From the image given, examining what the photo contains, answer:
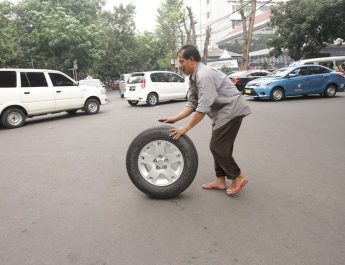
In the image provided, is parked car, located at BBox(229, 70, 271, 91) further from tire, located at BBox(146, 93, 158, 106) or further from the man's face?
the man's face

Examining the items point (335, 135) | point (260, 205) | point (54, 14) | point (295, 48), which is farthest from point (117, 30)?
point (260, 205)


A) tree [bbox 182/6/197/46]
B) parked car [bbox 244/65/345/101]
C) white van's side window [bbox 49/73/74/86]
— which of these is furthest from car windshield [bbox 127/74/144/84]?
tree [bbox 182/6/197/46]

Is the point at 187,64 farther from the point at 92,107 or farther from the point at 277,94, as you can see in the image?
the point at 277,94

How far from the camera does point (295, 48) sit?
2914 cm

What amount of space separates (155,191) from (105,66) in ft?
131

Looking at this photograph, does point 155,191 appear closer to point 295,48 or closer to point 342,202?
point 342,202

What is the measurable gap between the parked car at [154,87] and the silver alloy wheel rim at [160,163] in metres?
11.1

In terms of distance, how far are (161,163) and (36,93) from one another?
27.4 feet

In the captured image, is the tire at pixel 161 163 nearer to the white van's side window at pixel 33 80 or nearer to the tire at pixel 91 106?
the white van's side window at pixel 33 80

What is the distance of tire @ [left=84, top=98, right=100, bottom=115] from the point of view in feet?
42.9

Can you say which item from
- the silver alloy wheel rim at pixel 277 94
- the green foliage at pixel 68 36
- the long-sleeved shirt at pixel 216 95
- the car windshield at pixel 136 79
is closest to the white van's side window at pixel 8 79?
A: the car windshield at pixel 136 79

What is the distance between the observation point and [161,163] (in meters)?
4.07

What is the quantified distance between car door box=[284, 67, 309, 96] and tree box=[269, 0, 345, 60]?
13.8m

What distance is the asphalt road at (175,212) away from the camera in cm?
283
